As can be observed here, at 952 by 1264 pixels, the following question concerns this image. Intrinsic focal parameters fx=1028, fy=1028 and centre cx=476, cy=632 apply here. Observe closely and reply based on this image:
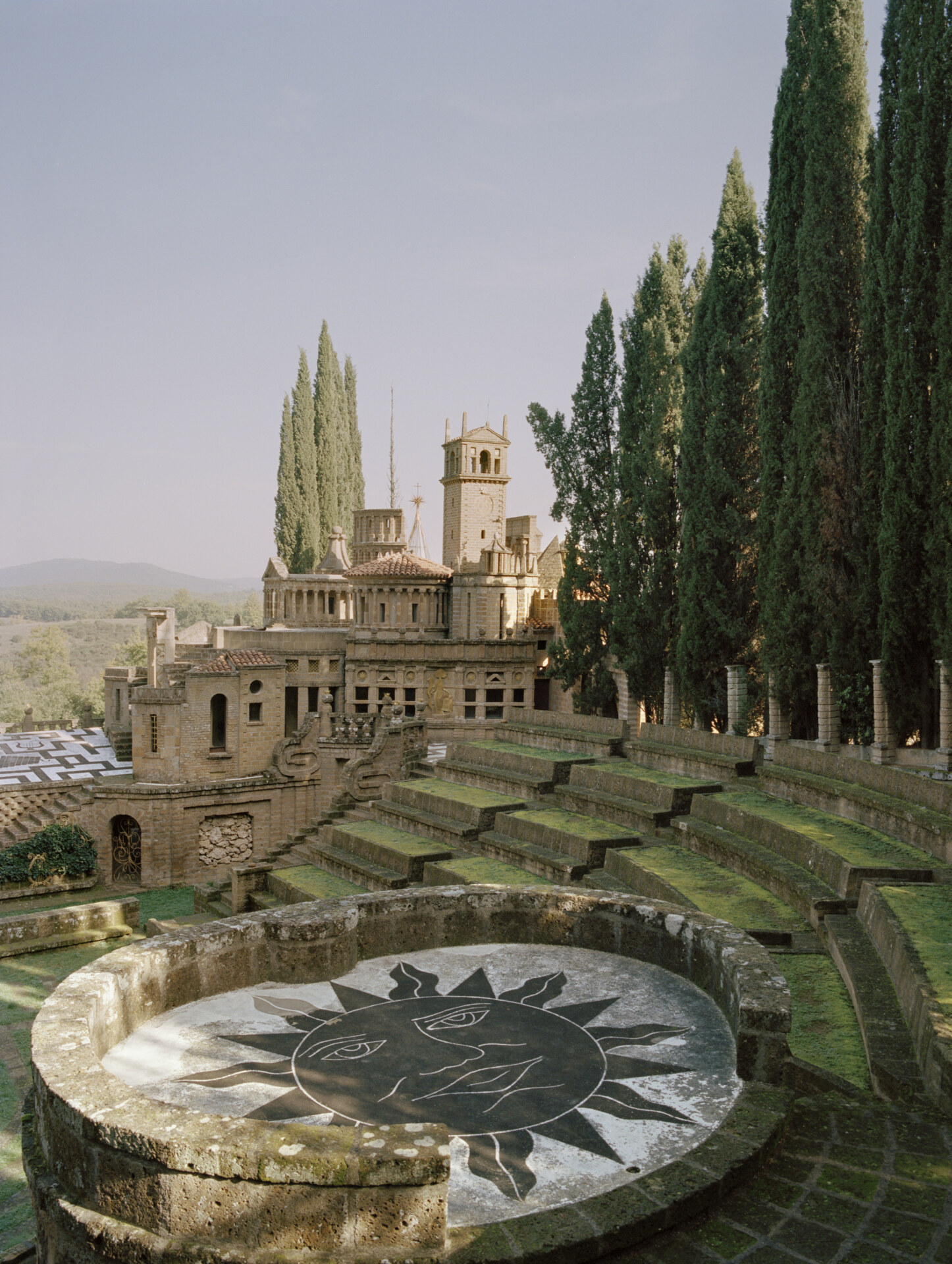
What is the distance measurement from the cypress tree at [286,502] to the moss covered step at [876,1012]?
4322cm

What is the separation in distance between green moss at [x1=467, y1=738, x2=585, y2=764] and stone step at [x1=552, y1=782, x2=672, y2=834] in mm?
1431

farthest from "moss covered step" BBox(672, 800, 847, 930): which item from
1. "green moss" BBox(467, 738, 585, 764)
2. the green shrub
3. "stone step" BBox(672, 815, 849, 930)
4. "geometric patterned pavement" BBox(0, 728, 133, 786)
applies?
"geometric patterned pavement" BBox(0, 728, 133, 786)

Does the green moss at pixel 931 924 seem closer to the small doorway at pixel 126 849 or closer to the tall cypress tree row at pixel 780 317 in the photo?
the tall cypress tree row at pixel 780 317

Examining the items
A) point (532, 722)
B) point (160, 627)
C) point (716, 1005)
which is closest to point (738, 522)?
point (532, 722)

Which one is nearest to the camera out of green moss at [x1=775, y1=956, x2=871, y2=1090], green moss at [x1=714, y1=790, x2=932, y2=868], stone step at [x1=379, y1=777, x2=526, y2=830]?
green moss at [x1=775, y1=956, x2=871, y2=1090]

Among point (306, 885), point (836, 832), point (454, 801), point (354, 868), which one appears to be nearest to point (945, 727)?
point (836, 832)

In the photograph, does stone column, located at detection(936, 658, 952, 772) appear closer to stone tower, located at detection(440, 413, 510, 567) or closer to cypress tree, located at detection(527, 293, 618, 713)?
cypress tree, located at detection(527, 293, 618, 713)

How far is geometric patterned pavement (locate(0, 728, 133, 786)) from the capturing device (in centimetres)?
3350

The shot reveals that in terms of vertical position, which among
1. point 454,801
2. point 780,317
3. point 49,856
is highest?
point 780,317

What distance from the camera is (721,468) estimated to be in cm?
2358

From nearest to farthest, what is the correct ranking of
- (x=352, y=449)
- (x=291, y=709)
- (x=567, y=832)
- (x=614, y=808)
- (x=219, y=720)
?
(x=567, y=832) < (x=614, y=808) < (x=219, y=720) < (x=291, y=709) < (x=352, y=449)

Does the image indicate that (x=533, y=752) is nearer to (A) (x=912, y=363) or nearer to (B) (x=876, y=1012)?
(A) (x=912, y=363)

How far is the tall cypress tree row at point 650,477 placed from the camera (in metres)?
26.9

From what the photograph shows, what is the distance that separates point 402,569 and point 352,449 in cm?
2381
